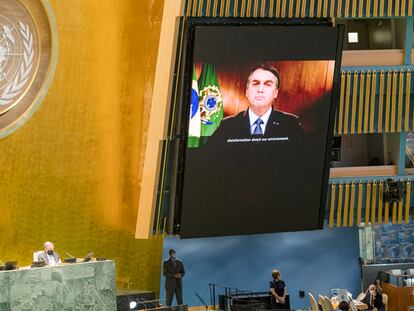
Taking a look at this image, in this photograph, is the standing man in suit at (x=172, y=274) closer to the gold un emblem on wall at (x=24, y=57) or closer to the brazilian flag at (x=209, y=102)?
the brazilian flag at (x=209, y=102)

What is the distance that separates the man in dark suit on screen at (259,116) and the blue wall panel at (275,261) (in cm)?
367

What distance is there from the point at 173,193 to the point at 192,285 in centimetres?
367

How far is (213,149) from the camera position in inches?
586

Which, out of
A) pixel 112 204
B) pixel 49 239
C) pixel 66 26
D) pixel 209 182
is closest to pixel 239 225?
pixel 209 182

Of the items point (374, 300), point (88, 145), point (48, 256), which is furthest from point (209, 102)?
point (374, 300)

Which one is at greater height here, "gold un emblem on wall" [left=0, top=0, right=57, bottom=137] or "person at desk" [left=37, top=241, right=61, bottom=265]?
"gold un emblem on wall" [left=0, top=0, right=57, bottom=137]

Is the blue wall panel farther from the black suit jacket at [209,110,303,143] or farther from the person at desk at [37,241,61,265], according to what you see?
the person at desk at [37,241,61,265]

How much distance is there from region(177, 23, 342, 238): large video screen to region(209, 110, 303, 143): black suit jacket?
2cm

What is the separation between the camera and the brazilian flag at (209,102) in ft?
47.4

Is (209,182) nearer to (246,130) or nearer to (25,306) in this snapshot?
(246,130)

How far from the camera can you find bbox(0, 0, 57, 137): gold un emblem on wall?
14.1 m

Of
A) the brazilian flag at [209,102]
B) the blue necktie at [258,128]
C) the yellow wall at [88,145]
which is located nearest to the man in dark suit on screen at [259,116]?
the blue necktie at [258,128]

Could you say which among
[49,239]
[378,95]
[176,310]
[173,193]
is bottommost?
[176,310]

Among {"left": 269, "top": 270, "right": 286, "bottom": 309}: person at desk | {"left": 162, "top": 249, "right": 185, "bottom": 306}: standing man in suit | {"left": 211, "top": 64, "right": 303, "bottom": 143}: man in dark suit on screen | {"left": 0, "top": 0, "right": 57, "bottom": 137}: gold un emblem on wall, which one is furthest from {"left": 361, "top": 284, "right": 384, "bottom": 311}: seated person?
{"left": 0, "top": 0, "right": 57, "bottom": 137}: gold un emblem on wall
